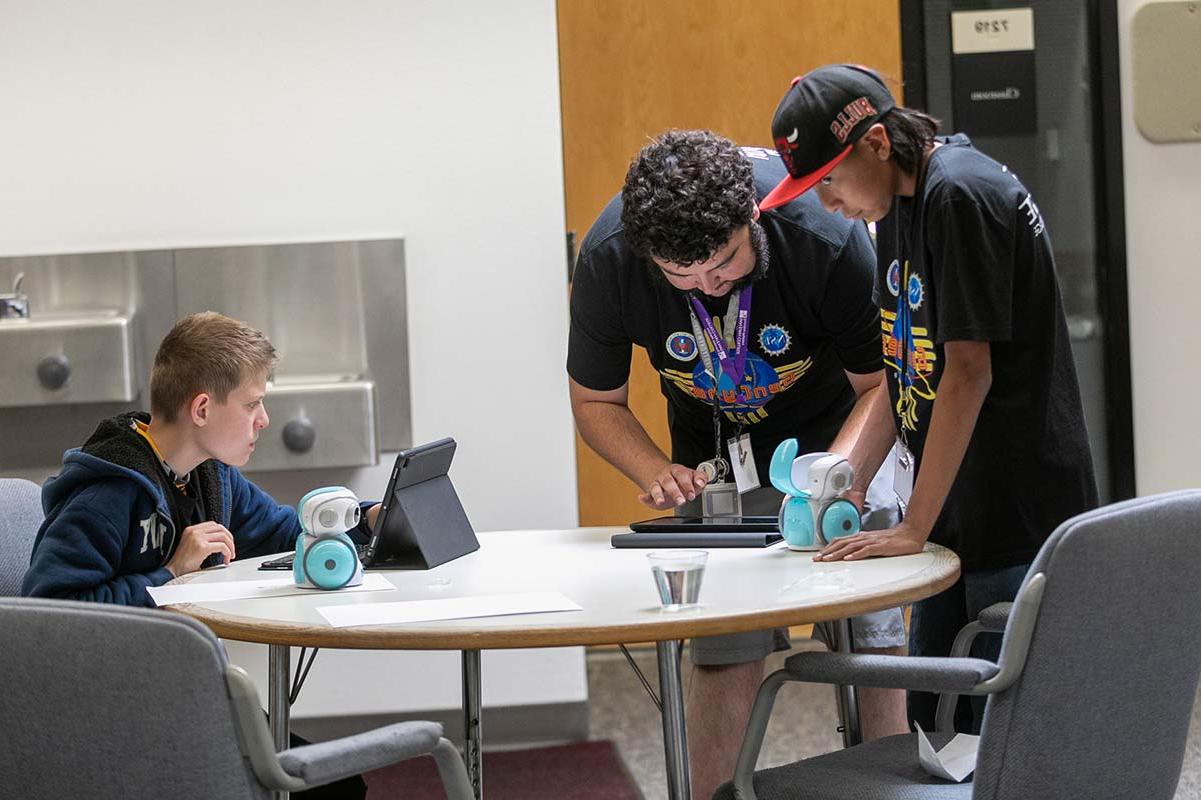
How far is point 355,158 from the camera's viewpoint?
363cm

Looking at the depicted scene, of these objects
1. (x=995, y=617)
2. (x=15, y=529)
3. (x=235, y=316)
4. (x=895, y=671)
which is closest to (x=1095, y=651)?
(x=895, y=671)

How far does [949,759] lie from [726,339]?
0.88m

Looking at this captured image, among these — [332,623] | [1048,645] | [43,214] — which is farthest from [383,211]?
[1048,645]

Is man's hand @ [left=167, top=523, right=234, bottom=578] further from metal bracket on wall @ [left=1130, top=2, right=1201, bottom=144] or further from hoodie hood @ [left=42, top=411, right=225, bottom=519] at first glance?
metal bracket on wall @ [left=1130, top=2, right=1201, bottom=144]

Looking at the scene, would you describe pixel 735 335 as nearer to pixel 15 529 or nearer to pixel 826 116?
pixel 826 116

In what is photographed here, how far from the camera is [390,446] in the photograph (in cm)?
363

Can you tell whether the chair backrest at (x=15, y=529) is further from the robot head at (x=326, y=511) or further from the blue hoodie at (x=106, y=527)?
the robot head at (x=326, y=511)

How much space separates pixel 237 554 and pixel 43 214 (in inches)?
62.7

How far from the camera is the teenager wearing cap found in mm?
1892

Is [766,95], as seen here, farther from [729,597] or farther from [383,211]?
[729,597]

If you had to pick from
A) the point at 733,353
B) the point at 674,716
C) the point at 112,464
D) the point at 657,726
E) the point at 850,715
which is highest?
the point at 733,353

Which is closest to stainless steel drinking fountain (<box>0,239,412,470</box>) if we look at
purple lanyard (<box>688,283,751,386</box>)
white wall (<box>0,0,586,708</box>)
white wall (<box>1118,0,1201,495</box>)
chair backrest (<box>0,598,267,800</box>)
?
white wall (<box>0,0,586,708</box>)

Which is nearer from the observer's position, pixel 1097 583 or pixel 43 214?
pixel 1097 583

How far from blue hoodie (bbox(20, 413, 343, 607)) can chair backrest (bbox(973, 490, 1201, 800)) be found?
4.09 feet
